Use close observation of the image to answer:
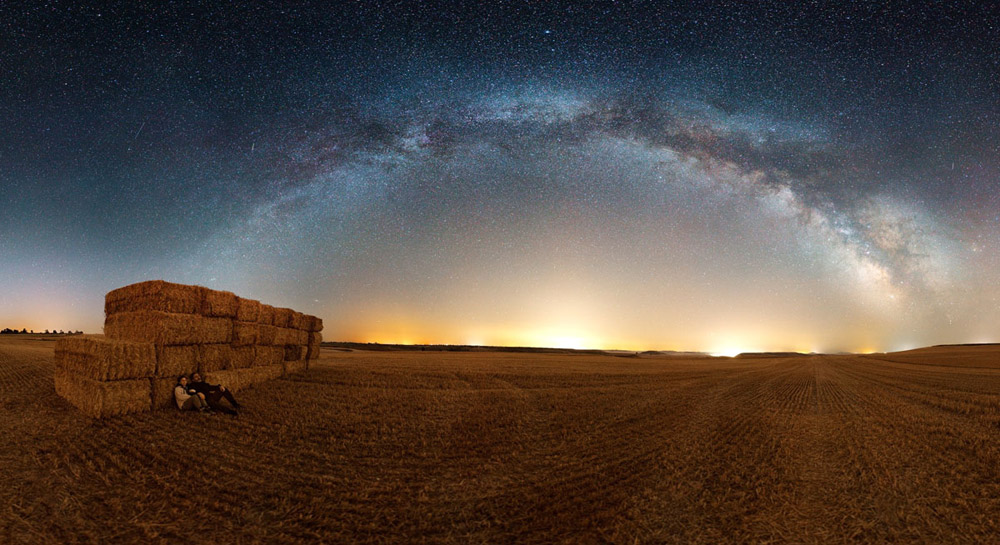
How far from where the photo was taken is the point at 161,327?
11.0m

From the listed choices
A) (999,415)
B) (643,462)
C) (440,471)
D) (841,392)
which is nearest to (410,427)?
(440,471)

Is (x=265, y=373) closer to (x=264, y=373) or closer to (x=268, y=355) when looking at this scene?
(x=264, y=373)

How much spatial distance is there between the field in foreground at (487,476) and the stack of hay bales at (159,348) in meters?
0.69

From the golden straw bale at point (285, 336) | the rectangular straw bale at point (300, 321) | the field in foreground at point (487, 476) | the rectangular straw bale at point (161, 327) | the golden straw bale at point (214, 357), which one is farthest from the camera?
the rectangular straw bale at point (300, 321)

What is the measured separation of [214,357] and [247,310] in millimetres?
2291

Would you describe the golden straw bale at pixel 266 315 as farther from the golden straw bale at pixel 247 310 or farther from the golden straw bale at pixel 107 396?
the golden straw bale at pixel 107 396

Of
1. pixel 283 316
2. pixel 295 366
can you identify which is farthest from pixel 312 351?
pixel 283 316

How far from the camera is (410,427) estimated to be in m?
9.20

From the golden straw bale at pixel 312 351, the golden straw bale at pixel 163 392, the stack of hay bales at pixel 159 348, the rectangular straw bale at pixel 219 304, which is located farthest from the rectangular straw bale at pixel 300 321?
the golden straw bale at pixel 163 392

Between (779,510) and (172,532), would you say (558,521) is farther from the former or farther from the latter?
(172,532)

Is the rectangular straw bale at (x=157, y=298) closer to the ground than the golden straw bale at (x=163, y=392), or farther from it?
farther from it

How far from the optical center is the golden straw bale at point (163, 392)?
34.0 feet

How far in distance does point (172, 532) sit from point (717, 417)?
38.3 feet

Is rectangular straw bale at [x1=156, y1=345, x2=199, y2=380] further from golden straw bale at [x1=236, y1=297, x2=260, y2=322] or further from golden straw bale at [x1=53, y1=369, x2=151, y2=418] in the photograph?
golden straw bale at [x1=236, y1=297, x2=260, y2=322]
